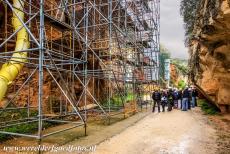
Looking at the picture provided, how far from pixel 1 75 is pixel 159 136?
18.9 feet

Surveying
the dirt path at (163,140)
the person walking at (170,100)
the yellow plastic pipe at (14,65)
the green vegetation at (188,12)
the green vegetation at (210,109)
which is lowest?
the dirt path at (163,140)

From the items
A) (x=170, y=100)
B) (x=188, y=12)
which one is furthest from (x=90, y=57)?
(x=188, y=12)

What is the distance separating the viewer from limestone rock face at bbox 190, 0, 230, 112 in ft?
25.4

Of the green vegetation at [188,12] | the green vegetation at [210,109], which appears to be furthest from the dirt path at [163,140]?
the green vegetation at [188,12]

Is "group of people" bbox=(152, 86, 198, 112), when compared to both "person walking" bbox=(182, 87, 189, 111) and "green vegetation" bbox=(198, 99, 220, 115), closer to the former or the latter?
"person walking" bbox=(182, 87, 189, 111)

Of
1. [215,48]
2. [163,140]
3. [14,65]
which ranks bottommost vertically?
[163,140]

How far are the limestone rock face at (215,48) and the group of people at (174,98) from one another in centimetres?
154

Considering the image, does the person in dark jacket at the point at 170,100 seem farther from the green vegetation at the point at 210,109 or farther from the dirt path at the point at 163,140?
the dirt path at the point at 163,140

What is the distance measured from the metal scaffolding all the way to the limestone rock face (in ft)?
14.0

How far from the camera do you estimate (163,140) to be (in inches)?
344

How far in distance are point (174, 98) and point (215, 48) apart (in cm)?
715

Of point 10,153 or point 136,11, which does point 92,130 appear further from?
point 136,11

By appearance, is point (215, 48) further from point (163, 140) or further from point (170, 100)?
point (170, 100)

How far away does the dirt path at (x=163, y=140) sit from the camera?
7.50m
